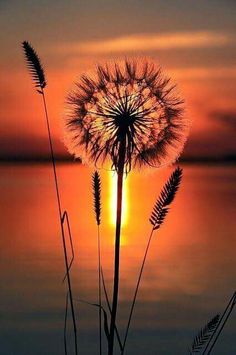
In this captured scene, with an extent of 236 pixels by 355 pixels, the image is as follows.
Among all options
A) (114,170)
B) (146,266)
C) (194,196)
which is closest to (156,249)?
(146,266)

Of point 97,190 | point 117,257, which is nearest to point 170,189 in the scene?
point 117,257

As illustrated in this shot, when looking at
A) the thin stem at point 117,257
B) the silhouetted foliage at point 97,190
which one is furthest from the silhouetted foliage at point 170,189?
the silhouetted foliage at point 97,190

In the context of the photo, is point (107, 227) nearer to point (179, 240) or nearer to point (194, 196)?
point (179, 240)

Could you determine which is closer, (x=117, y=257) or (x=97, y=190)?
(x=117, y=257)

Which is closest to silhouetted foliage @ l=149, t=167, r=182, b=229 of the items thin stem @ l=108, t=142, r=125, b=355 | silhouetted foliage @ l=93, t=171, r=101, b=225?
thin stem @ l=108, t=142, r=125, b=355

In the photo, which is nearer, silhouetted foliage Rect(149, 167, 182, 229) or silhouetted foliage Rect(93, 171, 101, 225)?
silhouetted foliage Rect(149, 167, 182, 229)

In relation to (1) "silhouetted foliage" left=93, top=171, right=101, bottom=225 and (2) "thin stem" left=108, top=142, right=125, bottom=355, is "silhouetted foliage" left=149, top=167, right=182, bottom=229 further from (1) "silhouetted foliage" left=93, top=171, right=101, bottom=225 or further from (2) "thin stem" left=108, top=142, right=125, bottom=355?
(1) "silhouetted foliage" left=93, top=171, right=101, bottom=225

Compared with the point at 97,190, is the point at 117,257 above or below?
below

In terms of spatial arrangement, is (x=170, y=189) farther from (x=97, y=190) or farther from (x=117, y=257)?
(x=97, y=190)

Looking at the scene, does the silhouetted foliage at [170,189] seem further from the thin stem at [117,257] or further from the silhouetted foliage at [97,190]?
the silhouetted foliage at [97,190]
